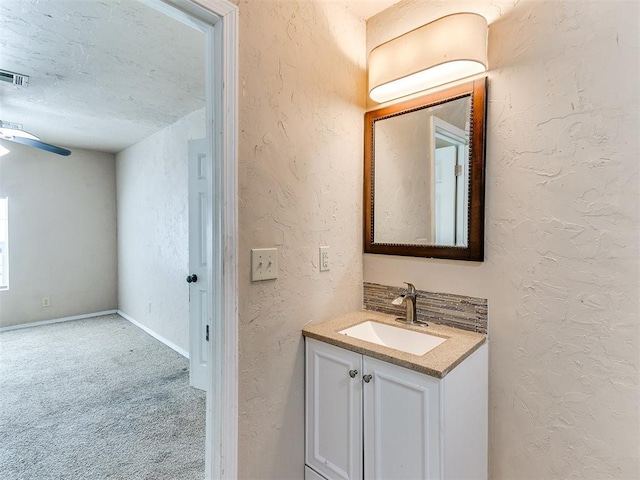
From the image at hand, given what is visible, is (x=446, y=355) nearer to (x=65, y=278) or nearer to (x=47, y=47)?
(x=47, y=47)

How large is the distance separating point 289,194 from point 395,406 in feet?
2.94

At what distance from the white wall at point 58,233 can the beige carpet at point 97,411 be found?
0.79 metres

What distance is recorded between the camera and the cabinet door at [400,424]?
1.05m

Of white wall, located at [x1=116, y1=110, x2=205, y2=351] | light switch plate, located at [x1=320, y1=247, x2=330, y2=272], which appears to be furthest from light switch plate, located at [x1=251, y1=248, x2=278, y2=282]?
white wall, located at [x1=116, y1=110, x2=205, y2=351]

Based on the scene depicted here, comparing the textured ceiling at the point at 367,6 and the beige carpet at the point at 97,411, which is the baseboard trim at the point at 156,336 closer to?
the beige carpet at the point at 97,411

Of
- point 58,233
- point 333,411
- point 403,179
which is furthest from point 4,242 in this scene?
point 403,179

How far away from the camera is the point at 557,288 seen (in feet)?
3.87

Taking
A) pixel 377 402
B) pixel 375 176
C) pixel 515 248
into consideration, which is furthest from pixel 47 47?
pixel 515 248

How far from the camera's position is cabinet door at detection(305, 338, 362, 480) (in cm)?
124

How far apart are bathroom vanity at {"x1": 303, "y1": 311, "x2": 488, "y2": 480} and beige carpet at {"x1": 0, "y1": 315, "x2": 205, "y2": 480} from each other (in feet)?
3.15

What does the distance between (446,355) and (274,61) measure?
129 centimetres

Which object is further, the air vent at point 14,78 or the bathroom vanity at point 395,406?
the air vent at point 14,78

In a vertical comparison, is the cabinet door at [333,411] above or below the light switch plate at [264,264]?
Result: below

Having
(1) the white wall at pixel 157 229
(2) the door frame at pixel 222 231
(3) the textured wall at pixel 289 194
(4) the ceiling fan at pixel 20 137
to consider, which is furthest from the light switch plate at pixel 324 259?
(4) the ceiling fan at pixel 20 137
